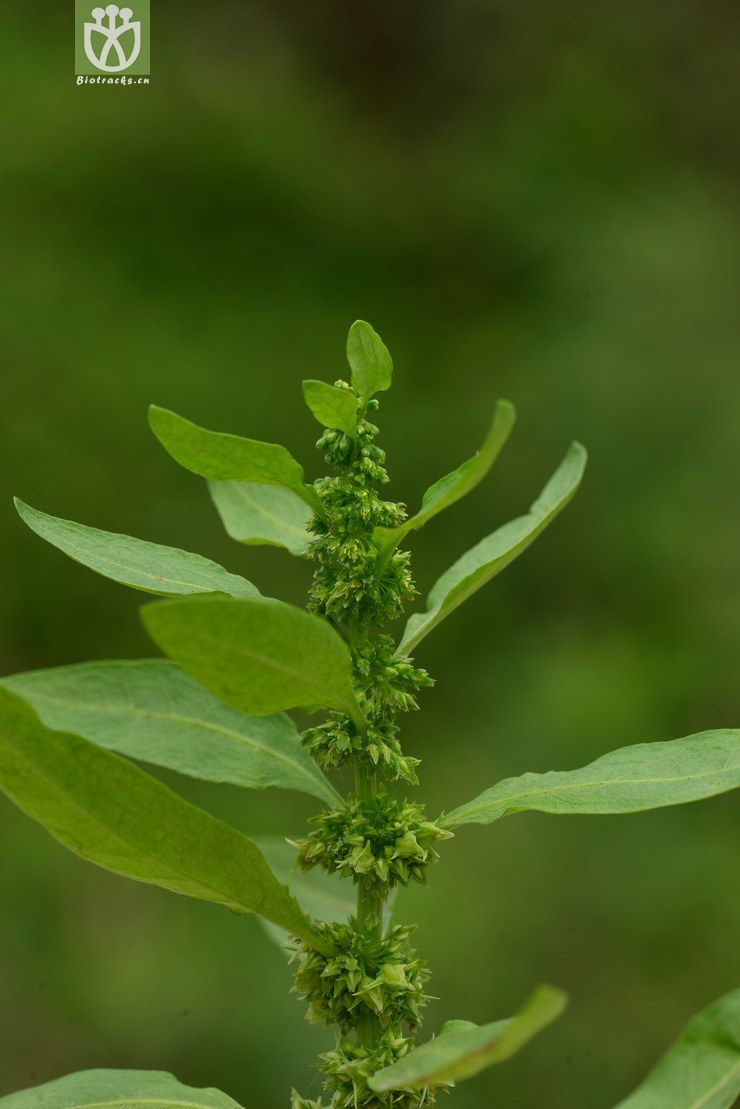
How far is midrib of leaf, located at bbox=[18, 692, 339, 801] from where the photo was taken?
91 centimetres

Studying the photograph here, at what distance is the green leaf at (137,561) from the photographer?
1.10 metres

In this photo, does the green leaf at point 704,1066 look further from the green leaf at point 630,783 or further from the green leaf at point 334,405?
the green leaf at point 334,405

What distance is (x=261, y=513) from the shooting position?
1.40 metres

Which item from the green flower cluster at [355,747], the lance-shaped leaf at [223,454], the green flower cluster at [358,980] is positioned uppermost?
the lance-shaped leaf at [223,454]

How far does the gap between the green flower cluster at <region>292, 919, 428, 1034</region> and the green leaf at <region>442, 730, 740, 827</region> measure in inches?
5.5

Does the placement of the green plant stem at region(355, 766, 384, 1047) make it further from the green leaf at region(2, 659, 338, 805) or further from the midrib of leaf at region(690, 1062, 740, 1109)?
the midrib of leaf at region(690, 1062, 740, 1109)

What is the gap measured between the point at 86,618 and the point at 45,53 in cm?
254

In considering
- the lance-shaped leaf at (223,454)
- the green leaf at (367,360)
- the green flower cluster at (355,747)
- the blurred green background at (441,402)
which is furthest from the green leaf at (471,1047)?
the blurred green background at (441,402)

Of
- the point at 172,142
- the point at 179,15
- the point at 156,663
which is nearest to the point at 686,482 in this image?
the point at 172,142

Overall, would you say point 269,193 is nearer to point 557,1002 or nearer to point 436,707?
point 436,707

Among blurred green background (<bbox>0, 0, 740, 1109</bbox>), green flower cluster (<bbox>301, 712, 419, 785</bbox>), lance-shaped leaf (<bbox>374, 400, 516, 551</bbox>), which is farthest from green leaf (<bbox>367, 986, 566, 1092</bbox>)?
blurred green background (<bbox>0, 0, 740, 1109</bbox>)

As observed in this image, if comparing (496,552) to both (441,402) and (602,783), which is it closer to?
(602,783)

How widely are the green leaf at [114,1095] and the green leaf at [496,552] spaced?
1.51 feet

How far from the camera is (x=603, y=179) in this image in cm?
564
